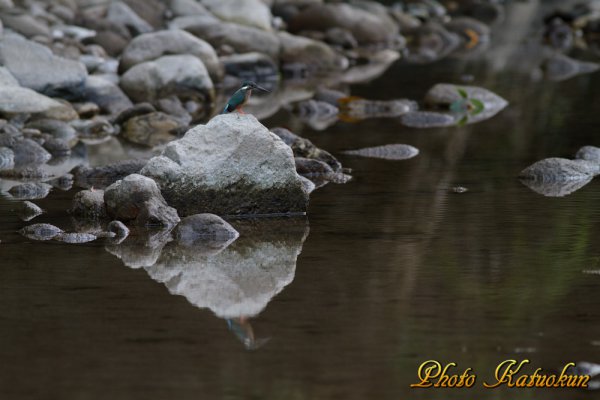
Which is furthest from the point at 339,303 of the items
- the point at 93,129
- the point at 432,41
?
the point at 432,41

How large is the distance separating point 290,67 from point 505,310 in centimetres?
1522

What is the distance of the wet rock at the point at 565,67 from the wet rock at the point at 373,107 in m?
5.27

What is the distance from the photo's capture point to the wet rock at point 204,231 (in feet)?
27.6

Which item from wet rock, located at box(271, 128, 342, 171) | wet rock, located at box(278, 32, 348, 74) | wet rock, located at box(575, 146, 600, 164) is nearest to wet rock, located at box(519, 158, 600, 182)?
wet rock, located at box(575, 146, 600, 164)

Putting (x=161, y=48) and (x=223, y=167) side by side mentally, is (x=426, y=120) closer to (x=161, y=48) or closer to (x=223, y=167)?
(x=161, y=48)

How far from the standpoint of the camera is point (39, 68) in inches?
605

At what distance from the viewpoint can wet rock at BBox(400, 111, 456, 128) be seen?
1490 centimetres

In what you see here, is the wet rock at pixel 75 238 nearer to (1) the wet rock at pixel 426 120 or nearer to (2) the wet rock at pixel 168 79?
(1) the wet rock at pixel 426 120

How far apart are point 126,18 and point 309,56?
11.7ft

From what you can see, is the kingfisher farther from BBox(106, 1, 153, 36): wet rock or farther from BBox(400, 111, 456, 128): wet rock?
BBox(106, 1, 153, 36): wet rock

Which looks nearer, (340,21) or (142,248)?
(142,248)

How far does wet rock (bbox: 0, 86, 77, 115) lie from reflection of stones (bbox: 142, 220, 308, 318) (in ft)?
19.3

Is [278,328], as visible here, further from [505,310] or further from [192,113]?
[192,113]

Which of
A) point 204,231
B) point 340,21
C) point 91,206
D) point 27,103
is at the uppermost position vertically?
point 204,231
